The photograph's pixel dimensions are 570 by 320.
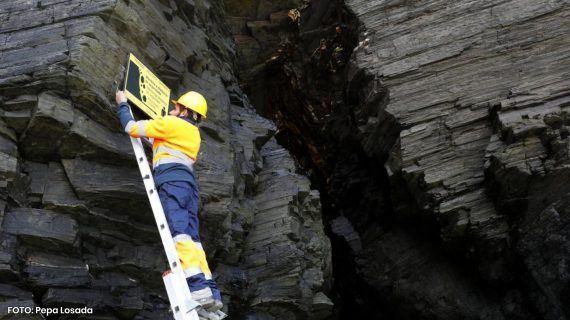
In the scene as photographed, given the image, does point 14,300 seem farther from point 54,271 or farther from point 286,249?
point 286,249

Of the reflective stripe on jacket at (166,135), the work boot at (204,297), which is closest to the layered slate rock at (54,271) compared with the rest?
the reflective stripe on jacket at (166,135)

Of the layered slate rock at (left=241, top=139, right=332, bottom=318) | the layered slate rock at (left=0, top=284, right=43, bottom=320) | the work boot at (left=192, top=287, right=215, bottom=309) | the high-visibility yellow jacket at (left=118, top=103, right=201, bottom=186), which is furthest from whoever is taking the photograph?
the layered slate rock at (left=241, top=139, right=332, bottom=318)

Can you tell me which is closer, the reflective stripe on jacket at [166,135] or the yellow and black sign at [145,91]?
the reflective stripe on jacket at [166,135]

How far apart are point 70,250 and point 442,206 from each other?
23.8ft

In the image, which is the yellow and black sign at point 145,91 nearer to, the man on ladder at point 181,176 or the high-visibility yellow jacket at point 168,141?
the man on ladder at point 181,176

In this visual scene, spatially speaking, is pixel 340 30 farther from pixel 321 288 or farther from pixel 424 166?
pixel 321 288

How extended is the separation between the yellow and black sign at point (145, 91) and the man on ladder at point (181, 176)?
31 centimetres

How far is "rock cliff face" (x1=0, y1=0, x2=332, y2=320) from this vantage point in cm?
933

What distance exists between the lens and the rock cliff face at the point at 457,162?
1243 cm

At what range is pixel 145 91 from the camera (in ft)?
34.3

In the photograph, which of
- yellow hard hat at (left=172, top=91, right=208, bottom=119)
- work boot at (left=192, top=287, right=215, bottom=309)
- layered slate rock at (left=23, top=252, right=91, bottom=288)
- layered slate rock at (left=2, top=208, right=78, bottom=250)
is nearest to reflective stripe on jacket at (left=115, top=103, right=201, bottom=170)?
yellow hard hat at (left=172, top=91, right=208, bottom=119)

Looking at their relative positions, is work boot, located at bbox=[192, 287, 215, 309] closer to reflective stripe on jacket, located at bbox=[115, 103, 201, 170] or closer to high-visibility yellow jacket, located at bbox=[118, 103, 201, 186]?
high-visibility yellow jacket, located at bbox=[118, 103, 201, 186]

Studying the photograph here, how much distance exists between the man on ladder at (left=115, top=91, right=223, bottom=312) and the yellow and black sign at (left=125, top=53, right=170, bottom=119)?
12.1 inches

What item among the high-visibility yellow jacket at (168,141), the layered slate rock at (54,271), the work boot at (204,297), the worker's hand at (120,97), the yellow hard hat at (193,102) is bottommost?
the work boot at (204,297)
